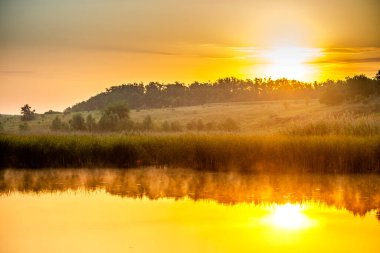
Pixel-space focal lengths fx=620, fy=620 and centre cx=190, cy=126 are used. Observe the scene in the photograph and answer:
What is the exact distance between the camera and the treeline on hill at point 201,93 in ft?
189

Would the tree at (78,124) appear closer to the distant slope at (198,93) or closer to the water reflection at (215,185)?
the distant slope at (198,93)

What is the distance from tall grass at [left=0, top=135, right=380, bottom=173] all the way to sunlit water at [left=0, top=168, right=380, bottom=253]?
89 cm

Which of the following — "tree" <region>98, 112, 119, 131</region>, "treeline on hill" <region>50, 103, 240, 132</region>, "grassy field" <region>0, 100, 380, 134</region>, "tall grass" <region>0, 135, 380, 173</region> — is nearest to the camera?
"tall grass" <region>0, 135, 380, 173</region>

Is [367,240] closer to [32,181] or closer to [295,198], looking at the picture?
[295,198]

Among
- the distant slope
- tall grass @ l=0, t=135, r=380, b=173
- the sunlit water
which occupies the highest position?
the distant slope

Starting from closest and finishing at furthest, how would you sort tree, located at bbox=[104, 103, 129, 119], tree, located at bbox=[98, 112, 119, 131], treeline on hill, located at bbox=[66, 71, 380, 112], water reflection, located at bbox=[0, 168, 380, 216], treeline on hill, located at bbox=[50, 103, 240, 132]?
1. water reflection, located at bbox=[0, 168, 380, 216]
2. tree, located at bbox=[98, 112, 119, 131]
3. treeline on hill, located at bbox=[50, 103, 240, 132]
4. tree, located at bbox=[104, 103, 129, 119]
5. treeline on hill, located at bbox=[66, 71, 380, 112]

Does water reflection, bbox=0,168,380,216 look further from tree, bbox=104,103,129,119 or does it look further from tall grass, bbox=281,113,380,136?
tree, bbox=104,103,129,119

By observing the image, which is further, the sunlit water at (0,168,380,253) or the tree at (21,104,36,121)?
the tree at (21,104,36,121)

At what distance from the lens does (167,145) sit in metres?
17.1

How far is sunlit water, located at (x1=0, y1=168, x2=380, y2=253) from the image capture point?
8977mm

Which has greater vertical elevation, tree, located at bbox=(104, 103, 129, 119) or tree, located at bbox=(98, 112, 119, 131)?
tree, located at bbox=(104, 103, 129, 119)

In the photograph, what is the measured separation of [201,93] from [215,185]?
50153 millimetres

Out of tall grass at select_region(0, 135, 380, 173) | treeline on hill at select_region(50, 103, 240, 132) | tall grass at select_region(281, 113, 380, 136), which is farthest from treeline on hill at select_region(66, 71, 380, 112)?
tall grass at select_region(0, 135, 380, 173)

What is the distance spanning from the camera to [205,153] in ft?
54.5
